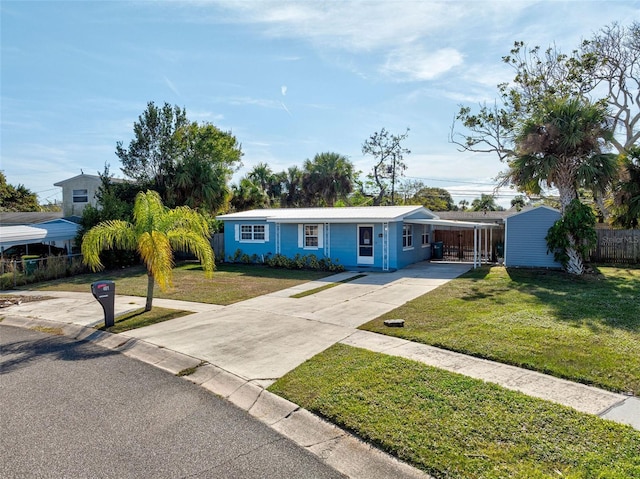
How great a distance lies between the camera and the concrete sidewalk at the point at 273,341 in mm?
4906

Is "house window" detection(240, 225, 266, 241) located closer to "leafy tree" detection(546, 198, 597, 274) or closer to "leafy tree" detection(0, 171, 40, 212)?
"leafy tree" detection(546, 198, 597, 274)

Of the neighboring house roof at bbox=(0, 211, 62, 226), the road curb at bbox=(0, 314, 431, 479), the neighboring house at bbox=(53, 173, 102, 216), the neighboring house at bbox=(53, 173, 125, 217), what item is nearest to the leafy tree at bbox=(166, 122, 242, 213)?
the neighboring house at bbox=(53, 173, 125, 217)

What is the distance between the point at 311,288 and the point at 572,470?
34.7 ft

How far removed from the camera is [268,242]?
70.1 feet

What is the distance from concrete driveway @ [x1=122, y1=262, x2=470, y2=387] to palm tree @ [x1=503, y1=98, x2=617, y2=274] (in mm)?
6078

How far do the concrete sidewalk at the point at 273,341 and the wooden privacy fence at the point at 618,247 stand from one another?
1041cm

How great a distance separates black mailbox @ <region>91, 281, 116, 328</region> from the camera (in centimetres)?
868

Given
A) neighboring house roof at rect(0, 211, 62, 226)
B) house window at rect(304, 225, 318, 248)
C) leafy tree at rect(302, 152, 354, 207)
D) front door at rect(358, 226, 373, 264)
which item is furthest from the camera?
leafy tree at rect(302, 152, 354, 207)

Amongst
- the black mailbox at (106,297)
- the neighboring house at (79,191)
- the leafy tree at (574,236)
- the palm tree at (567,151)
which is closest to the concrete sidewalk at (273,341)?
the black mailbox at (106,297)

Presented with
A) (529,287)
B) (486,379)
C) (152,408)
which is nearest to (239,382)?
(152,408)

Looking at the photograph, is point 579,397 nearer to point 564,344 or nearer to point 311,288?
point 564,344

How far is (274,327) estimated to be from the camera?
8.41 m

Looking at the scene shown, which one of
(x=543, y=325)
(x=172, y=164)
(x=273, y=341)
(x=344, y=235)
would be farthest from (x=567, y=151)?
(x=172, y=164)

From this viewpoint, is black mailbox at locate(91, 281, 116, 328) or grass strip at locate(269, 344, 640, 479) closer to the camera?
grass strip at locate(269, 344, 640, 479)
